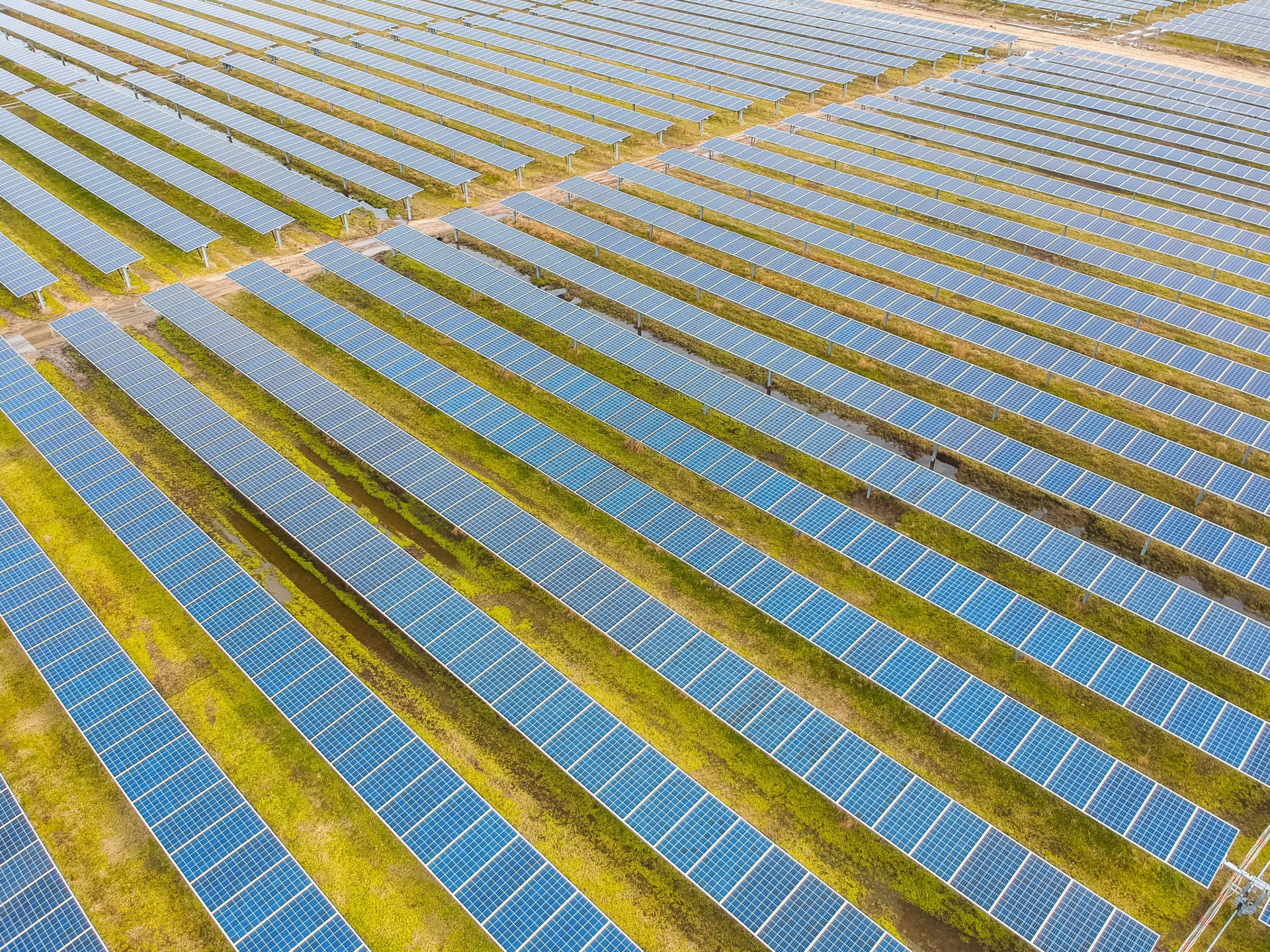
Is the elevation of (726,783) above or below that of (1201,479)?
below

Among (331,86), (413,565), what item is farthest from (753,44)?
(413,565)

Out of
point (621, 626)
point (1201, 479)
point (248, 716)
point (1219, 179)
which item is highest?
point (1219, 179)

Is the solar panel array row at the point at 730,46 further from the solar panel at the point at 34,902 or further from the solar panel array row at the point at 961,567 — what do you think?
the solar panel at the point at 34,902

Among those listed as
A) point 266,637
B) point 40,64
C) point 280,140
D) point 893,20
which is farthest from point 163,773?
point 893,20

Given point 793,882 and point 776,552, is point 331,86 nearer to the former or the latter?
point 776,552

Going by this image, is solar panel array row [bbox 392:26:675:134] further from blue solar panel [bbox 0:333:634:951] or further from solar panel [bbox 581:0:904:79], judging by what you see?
blue solar panel [bbox 0:333:634:951]

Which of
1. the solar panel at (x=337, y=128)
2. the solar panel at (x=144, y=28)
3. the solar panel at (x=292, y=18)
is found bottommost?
the solar panel at (x=337, y=128)

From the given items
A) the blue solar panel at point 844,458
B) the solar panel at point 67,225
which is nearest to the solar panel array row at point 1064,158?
the blue solar panel at point 844,458
